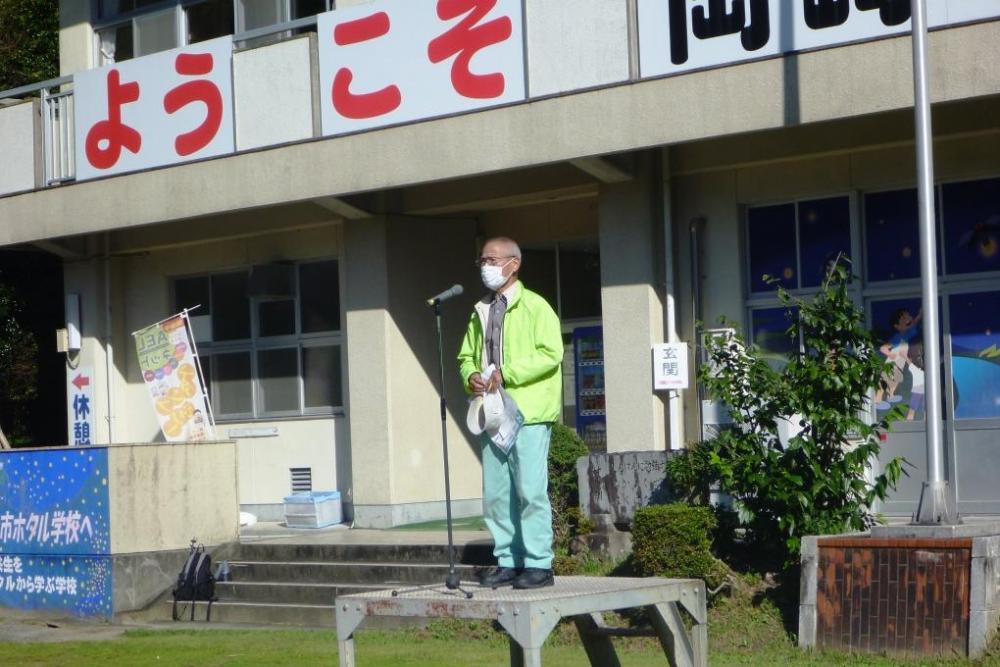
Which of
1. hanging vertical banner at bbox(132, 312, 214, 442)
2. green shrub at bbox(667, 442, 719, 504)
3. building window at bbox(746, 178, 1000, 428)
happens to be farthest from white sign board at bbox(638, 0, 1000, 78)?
hanging vertical banner at bbox(132, 312, 214, 442)

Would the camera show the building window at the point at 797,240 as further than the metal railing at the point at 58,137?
No

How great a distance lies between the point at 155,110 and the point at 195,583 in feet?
18.5

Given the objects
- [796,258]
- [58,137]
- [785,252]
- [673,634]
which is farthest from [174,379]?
[673,634]

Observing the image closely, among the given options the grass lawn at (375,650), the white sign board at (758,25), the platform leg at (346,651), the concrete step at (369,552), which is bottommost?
the grass lawn at (375,650)

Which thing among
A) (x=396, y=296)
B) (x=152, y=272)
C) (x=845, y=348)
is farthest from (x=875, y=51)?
(x=152, y=272)

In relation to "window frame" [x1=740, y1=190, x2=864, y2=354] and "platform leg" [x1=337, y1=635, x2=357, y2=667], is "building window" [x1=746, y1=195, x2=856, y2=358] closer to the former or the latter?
"window frame" [x1=740, y1=190, x2=864, y2=354]

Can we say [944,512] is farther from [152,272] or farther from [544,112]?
[152,272]

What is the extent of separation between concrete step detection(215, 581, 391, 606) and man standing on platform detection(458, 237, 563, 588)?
620 centimetres

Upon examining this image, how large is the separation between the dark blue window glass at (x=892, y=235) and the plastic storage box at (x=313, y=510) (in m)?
6.90

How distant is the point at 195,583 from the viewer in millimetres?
14680

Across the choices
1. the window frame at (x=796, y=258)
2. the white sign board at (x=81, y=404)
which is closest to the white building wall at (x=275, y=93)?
the window frame at (x=796, y=258)

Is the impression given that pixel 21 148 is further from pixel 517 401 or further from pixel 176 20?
pixel 517 401

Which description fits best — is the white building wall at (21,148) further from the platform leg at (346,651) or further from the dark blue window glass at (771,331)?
the platform leg at (346,651)

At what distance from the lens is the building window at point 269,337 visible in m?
18.4
